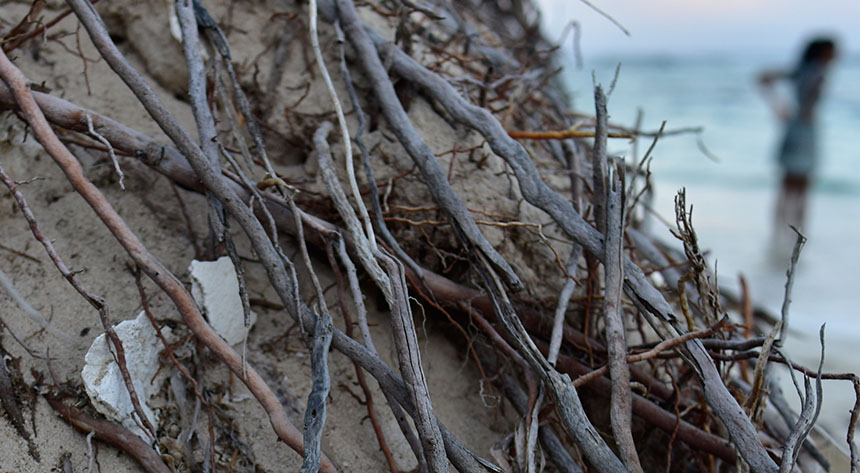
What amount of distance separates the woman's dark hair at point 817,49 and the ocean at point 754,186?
0.35 metres

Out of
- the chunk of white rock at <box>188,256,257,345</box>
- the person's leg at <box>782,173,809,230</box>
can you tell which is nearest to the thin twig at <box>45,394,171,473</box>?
the chunk of white rock at <box>188,256,257,345</box>

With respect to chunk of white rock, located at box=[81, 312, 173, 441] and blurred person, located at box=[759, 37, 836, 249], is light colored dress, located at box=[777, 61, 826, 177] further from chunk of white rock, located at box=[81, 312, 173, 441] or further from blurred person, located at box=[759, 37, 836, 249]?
chunk of white rock, located at box=[81, 312, 173, 441]

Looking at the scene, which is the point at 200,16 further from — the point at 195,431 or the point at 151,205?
the point at 195,431

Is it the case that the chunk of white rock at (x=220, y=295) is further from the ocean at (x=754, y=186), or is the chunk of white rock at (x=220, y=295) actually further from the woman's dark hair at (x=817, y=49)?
the woman's dark hair at (x=817, y=49)

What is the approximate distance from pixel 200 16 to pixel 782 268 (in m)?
6.13

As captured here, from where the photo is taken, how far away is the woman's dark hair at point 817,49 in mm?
5484

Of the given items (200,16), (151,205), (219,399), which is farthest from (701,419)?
(200,16)

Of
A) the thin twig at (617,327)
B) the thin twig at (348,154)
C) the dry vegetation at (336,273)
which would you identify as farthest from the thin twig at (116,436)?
the thin twig at (617,327)

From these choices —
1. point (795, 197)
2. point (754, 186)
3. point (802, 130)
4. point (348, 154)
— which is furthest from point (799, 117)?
point (348, 154)

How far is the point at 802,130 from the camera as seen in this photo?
5797 millimetres

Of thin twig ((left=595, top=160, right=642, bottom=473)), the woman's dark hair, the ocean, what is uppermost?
the woman's dark hair

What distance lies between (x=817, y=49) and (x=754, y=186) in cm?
569

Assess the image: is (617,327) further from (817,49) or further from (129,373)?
(817,49)

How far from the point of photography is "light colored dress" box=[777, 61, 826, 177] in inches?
221
